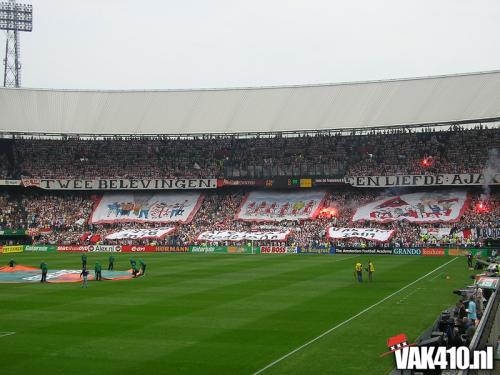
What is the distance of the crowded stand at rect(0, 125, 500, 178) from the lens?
235 ft

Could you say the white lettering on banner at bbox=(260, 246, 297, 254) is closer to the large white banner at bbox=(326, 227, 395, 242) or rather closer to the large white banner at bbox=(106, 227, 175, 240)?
the large white banner at bbox=(326, 227, 395, 242)

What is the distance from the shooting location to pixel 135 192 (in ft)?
265

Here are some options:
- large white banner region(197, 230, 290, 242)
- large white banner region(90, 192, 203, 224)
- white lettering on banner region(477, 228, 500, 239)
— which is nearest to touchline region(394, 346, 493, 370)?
white lettering on banner region(477, 228, 500, 239)

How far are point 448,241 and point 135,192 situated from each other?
126 feet

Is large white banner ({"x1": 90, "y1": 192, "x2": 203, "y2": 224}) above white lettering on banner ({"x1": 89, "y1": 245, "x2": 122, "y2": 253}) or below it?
above

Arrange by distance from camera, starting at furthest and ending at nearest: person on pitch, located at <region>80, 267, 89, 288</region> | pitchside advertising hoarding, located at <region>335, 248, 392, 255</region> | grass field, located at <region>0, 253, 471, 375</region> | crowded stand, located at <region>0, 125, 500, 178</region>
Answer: crowded stand, located at <region>0, 125, 500, 178</region>, pitchside advertising hoarding, located at <region>335, 248, 392, 255</region>, person on pitch, located at <region>80, 267, 89, 288</region>, grass field, located at <region>0, 253, 471, 375</region>

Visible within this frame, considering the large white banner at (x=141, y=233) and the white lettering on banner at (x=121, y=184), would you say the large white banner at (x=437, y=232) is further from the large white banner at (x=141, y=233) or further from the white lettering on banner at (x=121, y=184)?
the large white banner at (x=141, y=233)

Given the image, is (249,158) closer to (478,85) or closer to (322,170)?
(322,170)

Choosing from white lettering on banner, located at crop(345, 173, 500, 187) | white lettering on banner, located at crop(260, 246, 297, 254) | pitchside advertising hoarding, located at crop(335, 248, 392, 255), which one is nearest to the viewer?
pitchside advertising hoarding, located at crop(335, 248, 392, 255)

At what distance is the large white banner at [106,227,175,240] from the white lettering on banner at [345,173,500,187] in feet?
67.2

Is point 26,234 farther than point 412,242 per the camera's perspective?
Yes

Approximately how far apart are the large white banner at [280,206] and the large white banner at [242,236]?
14.8ft

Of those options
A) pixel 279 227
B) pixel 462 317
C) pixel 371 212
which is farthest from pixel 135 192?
pixel 462 317

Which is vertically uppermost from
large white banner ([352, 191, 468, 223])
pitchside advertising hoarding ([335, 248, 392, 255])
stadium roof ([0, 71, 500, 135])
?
stadium roof ([0, 71, 500, 135])
